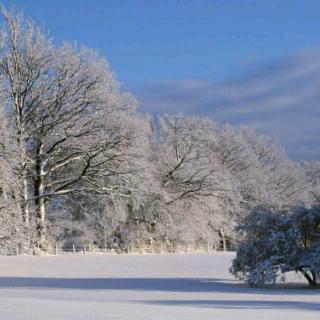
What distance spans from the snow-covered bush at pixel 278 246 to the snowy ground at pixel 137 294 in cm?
60

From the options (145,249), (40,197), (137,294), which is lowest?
(137,294)

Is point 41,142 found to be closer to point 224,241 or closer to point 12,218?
point 12,218

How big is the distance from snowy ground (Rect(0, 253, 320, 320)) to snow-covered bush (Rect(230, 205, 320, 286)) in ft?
1.95

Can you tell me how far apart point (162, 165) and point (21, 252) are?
15761 mm

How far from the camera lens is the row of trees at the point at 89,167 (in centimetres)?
3506

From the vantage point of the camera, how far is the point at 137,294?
602 inches

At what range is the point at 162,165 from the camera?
1930 inches

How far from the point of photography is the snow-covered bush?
18.5 meters

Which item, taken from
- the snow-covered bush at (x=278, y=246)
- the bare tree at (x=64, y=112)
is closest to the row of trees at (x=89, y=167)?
the bare tree at (x=64, y=112)

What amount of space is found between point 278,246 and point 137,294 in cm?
567

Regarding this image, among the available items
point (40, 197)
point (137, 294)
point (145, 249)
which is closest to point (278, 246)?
point (137, 294)

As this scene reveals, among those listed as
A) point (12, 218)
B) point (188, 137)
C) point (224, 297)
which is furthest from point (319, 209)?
point (188, 137)

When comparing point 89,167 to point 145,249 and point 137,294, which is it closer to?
point 145,249

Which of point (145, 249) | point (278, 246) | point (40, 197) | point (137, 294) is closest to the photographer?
point (137, 294)
